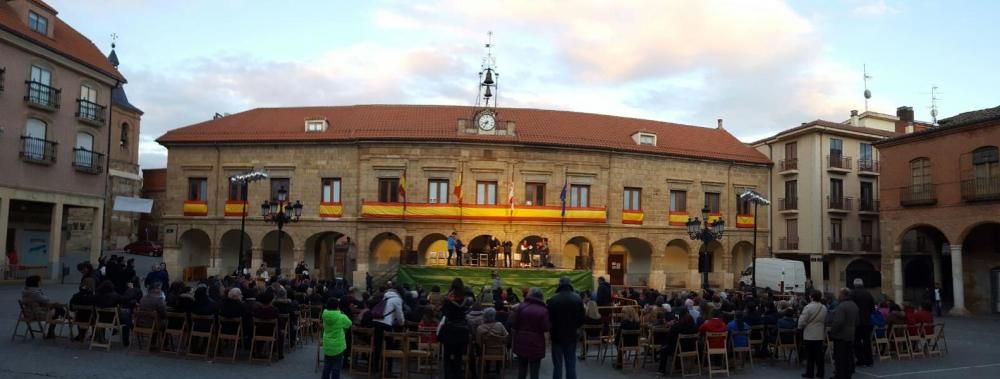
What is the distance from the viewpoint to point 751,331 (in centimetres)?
1333

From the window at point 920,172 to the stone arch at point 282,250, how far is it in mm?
29345

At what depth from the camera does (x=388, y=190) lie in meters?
34.8

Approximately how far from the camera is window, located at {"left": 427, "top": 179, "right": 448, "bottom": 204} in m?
34.9

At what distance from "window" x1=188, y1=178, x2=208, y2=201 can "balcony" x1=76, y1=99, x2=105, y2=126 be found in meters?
5.88

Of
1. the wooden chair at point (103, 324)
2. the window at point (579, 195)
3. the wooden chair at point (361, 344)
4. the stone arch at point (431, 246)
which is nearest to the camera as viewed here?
the wooden chair at point (361, 344)

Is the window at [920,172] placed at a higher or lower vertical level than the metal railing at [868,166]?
lower

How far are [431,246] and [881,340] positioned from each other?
25.2 metres

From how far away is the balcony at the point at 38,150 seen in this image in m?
26.9

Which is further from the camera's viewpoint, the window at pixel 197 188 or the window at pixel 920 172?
the window at pixel 197 188

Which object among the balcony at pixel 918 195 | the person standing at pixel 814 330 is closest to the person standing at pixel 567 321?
the person standing at pixel 814 330

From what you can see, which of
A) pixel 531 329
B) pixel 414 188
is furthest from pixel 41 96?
pixel 531 329

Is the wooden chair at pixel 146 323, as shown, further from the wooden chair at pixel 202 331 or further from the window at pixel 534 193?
the window at pixel 534 193

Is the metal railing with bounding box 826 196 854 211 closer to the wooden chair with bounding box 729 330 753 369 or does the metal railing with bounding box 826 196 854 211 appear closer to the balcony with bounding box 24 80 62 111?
the wooden chair with bounding box 729 330 753 369

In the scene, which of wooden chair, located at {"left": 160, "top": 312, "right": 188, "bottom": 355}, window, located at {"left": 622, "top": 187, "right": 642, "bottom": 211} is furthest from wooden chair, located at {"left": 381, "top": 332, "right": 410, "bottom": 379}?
window, located at {"left": 622, "top": 187, "right": 642, "bottom": 211}
